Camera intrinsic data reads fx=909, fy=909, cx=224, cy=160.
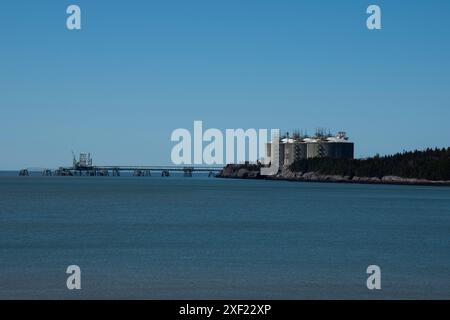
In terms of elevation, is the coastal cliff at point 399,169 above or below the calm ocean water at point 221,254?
above

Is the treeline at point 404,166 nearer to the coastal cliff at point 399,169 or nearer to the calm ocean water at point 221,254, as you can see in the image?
the coastal cliff at point 399,169

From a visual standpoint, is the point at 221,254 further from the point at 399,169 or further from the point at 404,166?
the point at 399,169

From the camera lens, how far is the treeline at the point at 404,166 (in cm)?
17125

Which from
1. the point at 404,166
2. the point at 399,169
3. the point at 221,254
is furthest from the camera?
the point at 399,169

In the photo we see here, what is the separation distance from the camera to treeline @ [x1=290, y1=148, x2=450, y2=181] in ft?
562

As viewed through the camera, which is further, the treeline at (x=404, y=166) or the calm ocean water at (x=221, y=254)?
the treeline at (x=404, y=166)

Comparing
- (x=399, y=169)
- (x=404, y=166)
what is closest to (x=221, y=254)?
(x=404, y=166)

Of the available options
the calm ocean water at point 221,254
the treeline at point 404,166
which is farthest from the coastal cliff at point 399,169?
the calm ocean water at point 221,254

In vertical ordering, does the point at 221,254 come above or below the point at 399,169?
below

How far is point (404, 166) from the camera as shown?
7146 inches

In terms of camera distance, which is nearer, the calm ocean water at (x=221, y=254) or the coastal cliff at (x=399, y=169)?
the calm ocean water at (x=221, y=254)

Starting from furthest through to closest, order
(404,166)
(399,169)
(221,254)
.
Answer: (399,169)
(404,166)
(221,254)
